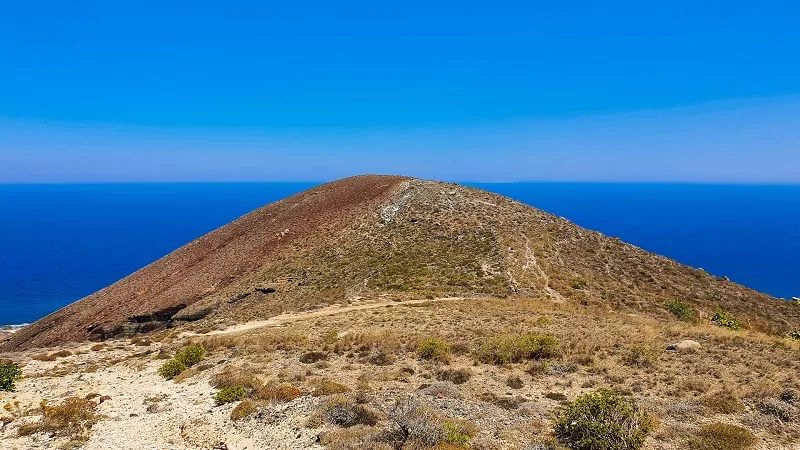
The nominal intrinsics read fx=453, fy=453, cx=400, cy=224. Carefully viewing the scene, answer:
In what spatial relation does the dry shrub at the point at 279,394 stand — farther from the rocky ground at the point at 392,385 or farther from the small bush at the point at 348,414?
the small bush at the point at 348,414

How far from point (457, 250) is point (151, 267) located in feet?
136

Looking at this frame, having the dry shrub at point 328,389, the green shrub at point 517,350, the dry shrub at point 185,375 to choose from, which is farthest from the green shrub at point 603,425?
the dry shrub at point 185,375

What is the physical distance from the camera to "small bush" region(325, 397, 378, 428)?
14.7m

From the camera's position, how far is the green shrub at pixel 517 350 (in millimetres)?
21141

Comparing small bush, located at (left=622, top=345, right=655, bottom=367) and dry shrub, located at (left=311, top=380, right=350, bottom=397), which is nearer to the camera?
dry shrub, located at (left=311, top=380, right=350, bottom=397)

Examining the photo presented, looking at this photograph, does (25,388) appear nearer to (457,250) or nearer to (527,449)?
(527,449)

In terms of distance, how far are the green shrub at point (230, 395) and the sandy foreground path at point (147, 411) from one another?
31 cm

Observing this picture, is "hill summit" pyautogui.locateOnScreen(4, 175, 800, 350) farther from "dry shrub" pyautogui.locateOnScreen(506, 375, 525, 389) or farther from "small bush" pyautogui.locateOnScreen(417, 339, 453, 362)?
"dry shrub" pyautogui.locateOnScreen(506, 375, 525, 389)

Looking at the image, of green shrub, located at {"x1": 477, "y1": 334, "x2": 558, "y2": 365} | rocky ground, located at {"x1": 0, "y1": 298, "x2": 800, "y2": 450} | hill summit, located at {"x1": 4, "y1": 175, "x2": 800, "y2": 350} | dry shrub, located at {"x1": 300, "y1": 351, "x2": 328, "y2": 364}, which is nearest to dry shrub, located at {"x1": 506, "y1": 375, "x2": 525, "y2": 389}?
rocky ground, located at {"x1": 0, "y1": 298, "x2": 800, "y2": 450}

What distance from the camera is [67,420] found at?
16.5m

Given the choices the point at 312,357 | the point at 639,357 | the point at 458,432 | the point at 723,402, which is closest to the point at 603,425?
the point at 458,432

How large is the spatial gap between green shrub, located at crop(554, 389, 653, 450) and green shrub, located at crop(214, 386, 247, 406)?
458 inches

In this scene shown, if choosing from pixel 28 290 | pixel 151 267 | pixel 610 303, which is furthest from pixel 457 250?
pixel 28 290

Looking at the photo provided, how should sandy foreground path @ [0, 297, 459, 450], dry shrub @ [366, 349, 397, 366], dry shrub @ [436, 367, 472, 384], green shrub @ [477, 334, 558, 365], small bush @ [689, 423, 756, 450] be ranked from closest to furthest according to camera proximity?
small bush @ [689, 423, 756, 450]
sandy foreground path @ [0, 297, 459, 450]
dry shrub @ [436, 367, 472, 384]
green shrub @ [477, 334, 558, 365]
dry shrub @ [366, 349, 397, 366]
